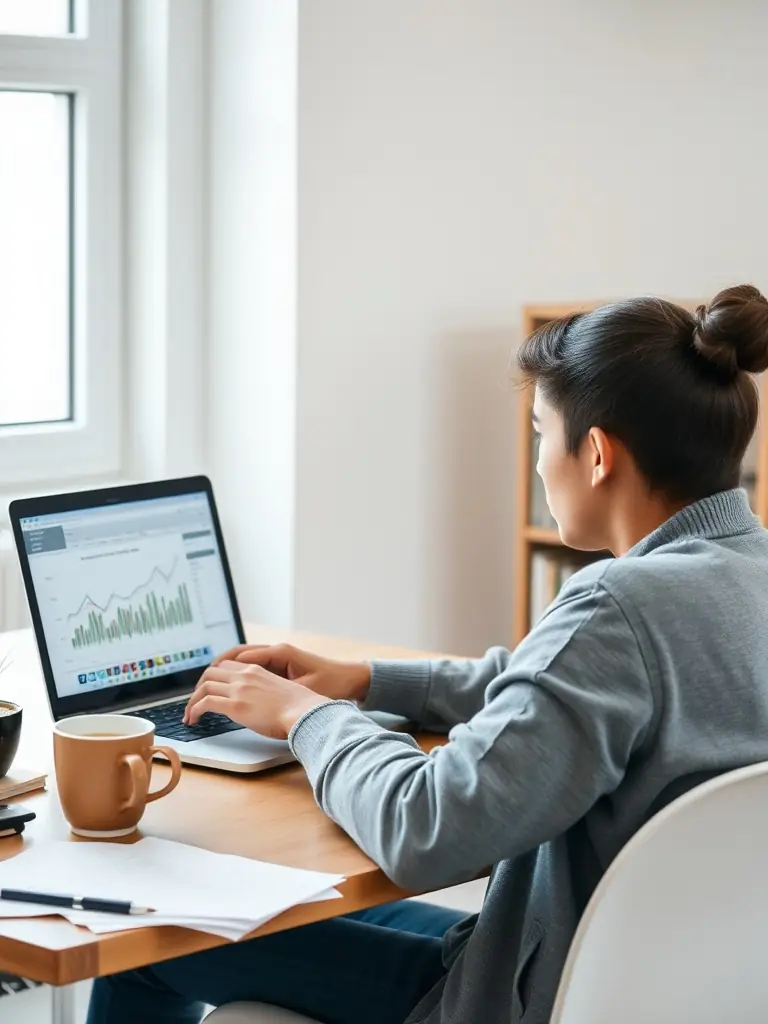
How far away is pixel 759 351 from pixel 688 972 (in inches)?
20.9

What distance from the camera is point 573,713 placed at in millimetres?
1136

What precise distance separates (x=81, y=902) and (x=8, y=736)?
0.92 ft

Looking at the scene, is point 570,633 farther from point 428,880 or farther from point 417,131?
point 417,131

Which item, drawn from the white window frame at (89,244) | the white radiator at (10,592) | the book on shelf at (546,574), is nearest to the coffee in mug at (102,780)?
the white radiator at (10,592)

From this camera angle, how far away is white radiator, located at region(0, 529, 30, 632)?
2.70 meters

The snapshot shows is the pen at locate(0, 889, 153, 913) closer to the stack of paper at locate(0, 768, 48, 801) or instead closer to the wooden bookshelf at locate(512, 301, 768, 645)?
the stack of paper at locate(0, 768, 48, 801)

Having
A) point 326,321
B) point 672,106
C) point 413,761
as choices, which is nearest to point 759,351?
point 413,761

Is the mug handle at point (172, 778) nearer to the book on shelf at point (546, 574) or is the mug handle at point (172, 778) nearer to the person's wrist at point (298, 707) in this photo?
the person's wrist at point (298, 707)

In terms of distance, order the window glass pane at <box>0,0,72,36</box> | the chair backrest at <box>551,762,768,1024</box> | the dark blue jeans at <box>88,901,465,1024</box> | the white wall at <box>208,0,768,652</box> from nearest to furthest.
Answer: the chair backrest at <box>551,762,768,1024</box> < the dark blue jeans at <box>88,901,465,1024</box> < the window glass pane at <box>0,0,72,36</box> < the white wall at <box>208,0,768,652</box>

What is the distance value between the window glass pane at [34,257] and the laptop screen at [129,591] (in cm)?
130

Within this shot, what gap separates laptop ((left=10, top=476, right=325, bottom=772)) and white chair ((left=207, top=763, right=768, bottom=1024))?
48 cm

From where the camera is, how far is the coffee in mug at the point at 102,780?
126 centimetres

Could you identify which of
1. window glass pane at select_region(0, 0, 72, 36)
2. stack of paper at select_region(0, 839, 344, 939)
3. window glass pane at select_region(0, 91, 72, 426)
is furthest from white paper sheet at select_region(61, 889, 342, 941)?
window glass pane at select_region(0, 0, 72, 36)

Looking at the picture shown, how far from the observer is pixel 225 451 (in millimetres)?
3068
